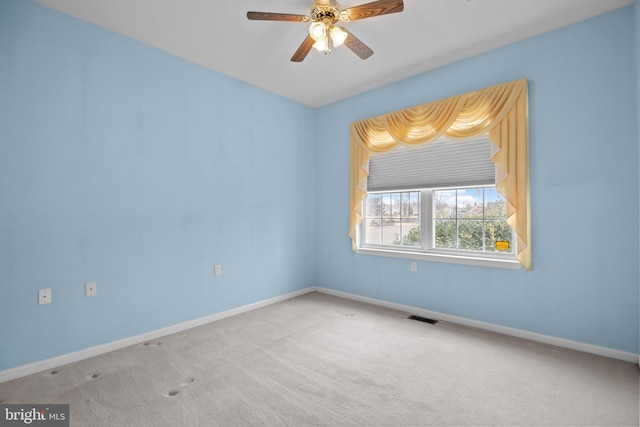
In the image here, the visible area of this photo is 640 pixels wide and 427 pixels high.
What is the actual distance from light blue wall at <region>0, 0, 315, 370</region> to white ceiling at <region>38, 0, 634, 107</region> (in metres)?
0.30

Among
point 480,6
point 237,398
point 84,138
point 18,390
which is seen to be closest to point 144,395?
point 237,398

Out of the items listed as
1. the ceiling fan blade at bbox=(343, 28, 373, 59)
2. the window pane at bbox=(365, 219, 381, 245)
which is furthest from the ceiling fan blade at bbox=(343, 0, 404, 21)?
the window pane at bbox=(365, 219, 381, 245)

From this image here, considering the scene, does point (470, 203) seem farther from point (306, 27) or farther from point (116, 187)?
point (116, 187)

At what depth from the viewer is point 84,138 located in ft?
8.27

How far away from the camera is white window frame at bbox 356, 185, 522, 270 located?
300 centimetres

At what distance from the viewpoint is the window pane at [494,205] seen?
10.1 ft

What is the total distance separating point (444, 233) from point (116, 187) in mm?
3432

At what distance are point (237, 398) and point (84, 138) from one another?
2.42 m

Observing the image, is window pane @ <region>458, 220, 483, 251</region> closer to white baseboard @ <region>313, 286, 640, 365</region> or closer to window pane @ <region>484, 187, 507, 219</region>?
window pane @ <region>484, 187, 507, 219</region>

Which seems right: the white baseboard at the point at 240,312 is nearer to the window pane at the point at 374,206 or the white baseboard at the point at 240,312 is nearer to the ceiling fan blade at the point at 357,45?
the window pane at the point at 374,206

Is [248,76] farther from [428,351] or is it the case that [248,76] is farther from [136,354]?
[428,351]

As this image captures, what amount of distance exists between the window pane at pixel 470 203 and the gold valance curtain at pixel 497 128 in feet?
1.11

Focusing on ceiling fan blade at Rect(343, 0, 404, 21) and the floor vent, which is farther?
the floor vent

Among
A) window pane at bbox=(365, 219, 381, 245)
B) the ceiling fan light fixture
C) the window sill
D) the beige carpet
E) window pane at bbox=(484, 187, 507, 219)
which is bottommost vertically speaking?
the beige carpet
